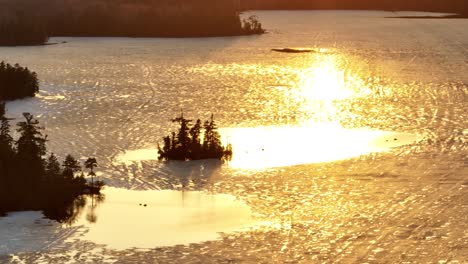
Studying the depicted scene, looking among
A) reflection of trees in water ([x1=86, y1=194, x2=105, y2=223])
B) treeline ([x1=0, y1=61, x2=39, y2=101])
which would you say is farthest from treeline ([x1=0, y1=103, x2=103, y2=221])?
treeline ([x1=0, y1=61, x2=39, y2=101])

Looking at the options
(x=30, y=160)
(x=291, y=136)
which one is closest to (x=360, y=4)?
(x=291, y=136)

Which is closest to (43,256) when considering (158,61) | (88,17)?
(158,61)

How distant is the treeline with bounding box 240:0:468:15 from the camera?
79.0 metres

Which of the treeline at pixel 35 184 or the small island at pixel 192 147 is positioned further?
the small island at pixel 192 147

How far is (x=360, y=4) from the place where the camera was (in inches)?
3236

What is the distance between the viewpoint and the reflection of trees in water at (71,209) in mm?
14913

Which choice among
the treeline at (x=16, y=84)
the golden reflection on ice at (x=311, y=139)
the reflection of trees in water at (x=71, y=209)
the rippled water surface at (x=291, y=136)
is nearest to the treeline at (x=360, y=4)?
the rippled water surface at (x=291, y=136)

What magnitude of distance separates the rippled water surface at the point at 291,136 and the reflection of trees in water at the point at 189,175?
0.12ft

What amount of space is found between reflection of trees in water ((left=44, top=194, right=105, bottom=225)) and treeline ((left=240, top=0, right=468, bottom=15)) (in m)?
65.0

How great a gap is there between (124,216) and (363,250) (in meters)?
3.99

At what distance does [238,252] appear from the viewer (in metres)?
13.2

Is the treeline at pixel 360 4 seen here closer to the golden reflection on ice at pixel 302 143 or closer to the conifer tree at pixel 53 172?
the golden reflection on ice at pixel 302 143

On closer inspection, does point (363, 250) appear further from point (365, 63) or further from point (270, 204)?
point (365, 63)

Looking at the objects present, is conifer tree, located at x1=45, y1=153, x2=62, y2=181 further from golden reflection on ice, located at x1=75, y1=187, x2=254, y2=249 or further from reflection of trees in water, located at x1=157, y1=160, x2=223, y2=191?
reflection of trees in water, located at x1=157, y1=160, x2=223, y2=191
